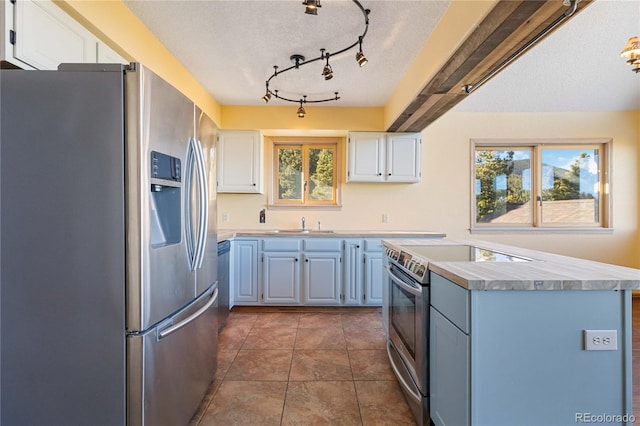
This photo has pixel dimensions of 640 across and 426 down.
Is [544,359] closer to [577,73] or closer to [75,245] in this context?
[75,245]

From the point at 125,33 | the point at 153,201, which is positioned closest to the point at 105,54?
the point at 125,33

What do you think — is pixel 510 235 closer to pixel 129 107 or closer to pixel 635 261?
pixel 635 261

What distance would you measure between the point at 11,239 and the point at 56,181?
0.28 meters

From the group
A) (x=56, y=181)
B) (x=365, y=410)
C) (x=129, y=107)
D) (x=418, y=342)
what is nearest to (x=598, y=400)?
(x=418, y=342)

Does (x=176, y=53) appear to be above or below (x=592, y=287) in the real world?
above

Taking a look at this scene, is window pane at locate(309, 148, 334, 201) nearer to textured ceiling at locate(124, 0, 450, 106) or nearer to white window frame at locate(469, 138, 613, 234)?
textured ceiling at locate(124, 0, 450, 106)

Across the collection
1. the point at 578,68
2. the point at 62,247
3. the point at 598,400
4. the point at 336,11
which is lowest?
the point at 598,400

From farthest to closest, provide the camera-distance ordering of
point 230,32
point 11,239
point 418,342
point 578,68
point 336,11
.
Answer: point 578,68 → point 230,32 → point 336,11 → point 418,342 → point 11,239

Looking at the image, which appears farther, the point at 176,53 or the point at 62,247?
the point at 176,53

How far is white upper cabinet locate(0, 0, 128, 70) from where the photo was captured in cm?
116

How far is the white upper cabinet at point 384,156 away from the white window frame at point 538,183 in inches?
35.0

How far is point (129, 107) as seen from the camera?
1.11 meters

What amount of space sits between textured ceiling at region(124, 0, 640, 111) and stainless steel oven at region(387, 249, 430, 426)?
5.42ft

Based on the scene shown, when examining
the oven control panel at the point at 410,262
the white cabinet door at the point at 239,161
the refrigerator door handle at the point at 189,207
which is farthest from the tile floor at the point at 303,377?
the white cabinet door at the point at 239,161
